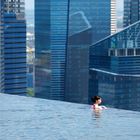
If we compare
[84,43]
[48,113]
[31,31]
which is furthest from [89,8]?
[48,113]

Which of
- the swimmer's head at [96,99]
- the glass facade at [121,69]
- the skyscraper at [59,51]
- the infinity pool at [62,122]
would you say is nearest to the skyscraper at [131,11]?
the skyscraper at [59,51]

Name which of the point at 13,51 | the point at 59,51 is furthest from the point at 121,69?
the point at 59,51

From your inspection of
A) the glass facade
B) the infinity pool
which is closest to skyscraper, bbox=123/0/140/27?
the glass facade

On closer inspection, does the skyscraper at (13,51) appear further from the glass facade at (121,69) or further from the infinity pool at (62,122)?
the infinity pool at (62,122)

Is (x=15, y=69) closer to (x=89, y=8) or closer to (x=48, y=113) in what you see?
(x=89, y=8)

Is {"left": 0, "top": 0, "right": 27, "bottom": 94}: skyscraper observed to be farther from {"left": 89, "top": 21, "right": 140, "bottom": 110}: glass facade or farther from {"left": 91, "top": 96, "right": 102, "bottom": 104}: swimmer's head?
{"left": 91, "top": 96, "right": 102, "bottom": 104}: swimmer's head

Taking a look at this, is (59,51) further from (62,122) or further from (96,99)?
(62,122)
